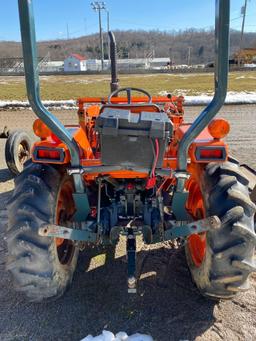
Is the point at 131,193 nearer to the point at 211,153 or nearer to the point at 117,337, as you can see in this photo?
the point at 211,153

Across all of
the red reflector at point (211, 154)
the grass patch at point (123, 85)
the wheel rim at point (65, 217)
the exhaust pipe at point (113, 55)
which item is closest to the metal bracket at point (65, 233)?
the wheel rim at point (65, 217)

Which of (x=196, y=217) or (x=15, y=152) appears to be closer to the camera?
(x=196, y=217)

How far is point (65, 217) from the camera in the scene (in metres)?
2.74

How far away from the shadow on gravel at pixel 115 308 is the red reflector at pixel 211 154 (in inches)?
41.7

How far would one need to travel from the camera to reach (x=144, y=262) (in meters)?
3.00

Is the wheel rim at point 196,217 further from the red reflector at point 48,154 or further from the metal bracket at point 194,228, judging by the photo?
the red reflector at point 48,154

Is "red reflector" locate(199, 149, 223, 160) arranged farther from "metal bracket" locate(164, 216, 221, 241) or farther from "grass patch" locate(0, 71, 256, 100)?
"grass patch" locate(0, 71, 256, 100)

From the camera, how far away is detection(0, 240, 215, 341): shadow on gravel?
7.54 ft

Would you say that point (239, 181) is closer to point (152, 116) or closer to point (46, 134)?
point (152, 116)

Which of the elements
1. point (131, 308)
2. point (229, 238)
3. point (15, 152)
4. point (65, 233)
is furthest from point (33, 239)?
point (15, 152)

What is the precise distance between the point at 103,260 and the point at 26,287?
92 cm

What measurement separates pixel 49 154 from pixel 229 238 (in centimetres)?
124

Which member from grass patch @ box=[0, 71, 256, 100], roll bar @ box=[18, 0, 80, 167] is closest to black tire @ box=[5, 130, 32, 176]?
roll bar @ box=[18, 0, 80, 167]

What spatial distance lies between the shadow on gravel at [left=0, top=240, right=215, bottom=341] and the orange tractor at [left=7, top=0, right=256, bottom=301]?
0.19m
